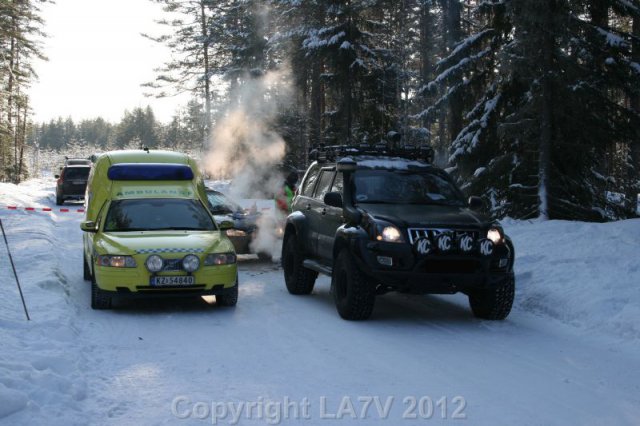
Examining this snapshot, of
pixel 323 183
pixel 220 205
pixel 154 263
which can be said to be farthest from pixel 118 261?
pixel 220 205

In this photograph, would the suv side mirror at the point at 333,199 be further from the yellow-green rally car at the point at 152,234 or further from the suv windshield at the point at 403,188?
the yellow-green rally car at the point at 152,234

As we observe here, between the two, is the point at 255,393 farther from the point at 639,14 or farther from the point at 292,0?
the point at 292,0

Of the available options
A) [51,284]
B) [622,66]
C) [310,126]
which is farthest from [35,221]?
[310,126]

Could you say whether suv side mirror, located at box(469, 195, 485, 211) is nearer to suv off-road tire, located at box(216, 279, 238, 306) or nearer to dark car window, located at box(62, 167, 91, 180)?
suv off-road tire, located at box(216, 279, 238, 306)

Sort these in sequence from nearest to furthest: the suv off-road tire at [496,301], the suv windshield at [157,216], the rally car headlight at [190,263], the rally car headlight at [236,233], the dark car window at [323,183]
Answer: the suv off-road tire at [496,301]
the rally car headlight at [190,263]
the suv windshield at [157,216]
the dark car window at [323,183]
the rally car headlight at [236,233]

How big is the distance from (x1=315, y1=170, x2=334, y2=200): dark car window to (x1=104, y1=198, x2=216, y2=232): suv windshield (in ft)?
5.75

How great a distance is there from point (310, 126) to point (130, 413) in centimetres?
3228

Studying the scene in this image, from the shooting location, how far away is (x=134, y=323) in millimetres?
8758

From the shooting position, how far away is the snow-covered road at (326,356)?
535 centimetres

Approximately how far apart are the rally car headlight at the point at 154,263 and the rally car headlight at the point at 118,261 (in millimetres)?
191

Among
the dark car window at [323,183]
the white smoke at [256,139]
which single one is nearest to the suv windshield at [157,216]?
the dark car window at [323,183]

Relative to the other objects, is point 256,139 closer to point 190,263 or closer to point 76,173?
point 76,173

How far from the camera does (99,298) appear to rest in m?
9.42

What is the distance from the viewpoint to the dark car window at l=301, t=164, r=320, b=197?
38.2ft
